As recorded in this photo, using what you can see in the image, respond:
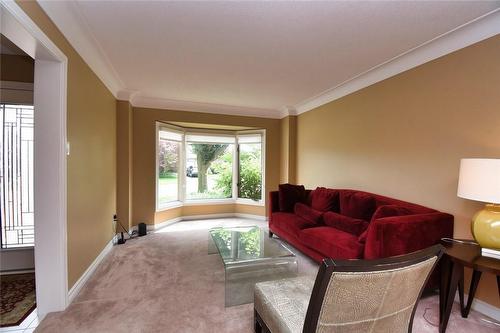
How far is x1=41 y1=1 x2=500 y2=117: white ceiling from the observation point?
186cm

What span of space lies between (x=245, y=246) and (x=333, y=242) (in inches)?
40.2

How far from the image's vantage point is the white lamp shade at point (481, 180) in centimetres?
163

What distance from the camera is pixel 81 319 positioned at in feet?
6.26

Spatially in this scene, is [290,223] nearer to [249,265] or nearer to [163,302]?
[249,265]

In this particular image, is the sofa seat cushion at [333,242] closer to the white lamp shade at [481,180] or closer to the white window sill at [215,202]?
the white lamp shade at [481,180]

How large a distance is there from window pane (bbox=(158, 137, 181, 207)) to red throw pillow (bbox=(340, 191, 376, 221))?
352cm

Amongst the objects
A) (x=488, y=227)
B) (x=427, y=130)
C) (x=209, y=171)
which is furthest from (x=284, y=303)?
(x=209, y=171)

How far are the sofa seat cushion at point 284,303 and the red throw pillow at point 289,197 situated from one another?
2.09 metres

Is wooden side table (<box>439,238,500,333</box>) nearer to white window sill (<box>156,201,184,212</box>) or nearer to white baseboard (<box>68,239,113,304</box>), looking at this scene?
white baseboard (<box>68,239,113,304</box>)

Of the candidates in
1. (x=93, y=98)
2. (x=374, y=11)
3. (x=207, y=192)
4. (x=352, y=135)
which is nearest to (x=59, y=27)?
(x=93, y=98)

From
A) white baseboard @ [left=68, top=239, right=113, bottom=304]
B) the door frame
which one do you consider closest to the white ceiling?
the door frame

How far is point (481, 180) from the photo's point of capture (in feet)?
5.52

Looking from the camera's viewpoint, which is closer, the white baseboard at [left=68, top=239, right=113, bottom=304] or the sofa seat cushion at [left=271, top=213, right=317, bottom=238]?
the white baseboard at [left=68, top=239, right=113, bottom=304]

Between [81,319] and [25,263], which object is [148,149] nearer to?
[25,263]
